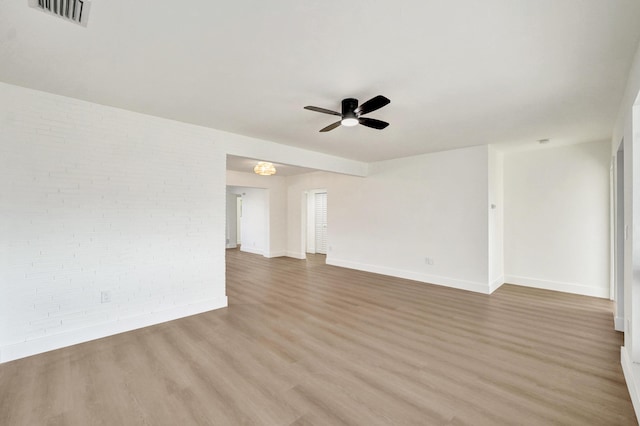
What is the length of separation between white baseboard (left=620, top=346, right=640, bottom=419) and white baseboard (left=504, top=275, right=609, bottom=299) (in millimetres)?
2831

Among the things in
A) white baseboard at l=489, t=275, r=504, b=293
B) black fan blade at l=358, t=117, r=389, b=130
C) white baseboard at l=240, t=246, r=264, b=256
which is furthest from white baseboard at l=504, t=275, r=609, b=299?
white baseboard at l=240, t=246, r=264, b=256

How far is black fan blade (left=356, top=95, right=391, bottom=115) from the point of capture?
239cm

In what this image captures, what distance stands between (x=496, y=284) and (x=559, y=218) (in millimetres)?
1600

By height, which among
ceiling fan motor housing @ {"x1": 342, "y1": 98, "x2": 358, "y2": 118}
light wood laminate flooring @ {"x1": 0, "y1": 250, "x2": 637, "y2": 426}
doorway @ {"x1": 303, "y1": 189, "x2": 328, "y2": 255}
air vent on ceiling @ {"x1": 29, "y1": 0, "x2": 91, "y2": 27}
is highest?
air vent on ceiling @ {"x1": 29, "y1": 0, "x2": 91, "y2": 27}

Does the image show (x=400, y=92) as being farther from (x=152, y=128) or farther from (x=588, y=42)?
(x=152, y=128)

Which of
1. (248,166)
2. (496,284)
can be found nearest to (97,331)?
(248,166)

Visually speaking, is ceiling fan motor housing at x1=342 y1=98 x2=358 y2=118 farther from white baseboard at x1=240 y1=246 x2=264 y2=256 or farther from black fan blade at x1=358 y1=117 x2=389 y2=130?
white baseboard at x1=240 y1=246 x2=264 y2=256

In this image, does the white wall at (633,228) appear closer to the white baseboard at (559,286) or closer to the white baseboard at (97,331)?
the white baseboard at (559,286)

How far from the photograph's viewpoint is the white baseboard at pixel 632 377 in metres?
1.87

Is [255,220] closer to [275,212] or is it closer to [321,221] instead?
[275,212]

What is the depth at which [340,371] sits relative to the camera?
94.5 inches

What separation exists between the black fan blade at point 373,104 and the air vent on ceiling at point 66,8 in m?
2.01

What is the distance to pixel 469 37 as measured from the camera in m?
1.83

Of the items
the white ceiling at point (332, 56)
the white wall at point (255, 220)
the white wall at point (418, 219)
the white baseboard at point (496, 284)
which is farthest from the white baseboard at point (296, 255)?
the white ceiling at point (332, 56)
